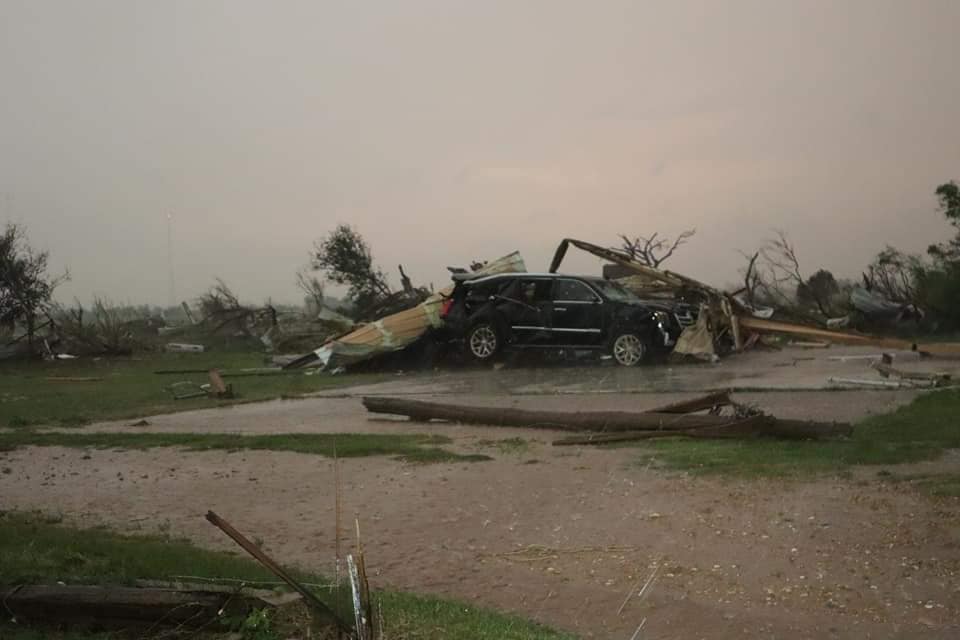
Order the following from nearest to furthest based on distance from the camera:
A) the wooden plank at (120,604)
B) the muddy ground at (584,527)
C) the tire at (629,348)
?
1. the wooden plank at (120,604)
2. the muddy ground at (584,527)
3. the tire at (629,348)

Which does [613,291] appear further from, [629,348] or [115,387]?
[115,387]

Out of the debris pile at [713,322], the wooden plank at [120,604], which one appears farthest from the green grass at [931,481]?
the debris pile at [713,322]

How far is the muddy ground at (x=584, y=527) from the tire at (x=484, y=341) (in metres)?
9.58

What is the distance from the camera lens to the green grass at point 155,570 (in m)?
4.30

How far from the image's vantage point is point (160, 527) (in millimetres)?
6824

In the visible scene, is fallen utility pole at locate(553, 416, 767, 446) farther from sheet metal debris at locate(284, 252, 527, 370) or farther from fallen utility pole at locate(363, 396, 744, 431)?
sheet metal debris at locate(284, 252, 527, 370)

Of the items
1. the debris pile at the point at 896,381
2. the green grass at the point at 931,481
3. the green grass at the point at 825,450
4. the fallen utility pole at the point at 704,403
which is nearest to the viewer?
the green grass at the point at 931,481

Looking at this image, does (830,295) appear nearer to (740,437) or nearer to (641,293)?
(641,293)

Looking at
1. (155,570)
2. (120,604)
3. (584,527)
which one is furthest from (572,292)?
(120,604)

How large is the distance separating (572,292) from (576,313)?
49cm

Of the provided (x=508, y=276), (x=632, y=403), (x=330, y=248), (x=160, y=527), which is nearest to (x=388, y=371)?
(x=508, y=276)

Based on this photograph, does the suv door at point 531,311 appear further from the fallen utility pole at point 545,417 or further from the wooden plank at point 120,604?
the wooden plank at point 120,604

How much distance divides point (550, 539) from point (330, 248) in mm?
30073

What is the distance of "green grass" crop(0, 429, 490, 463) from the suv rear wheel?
9.03m
